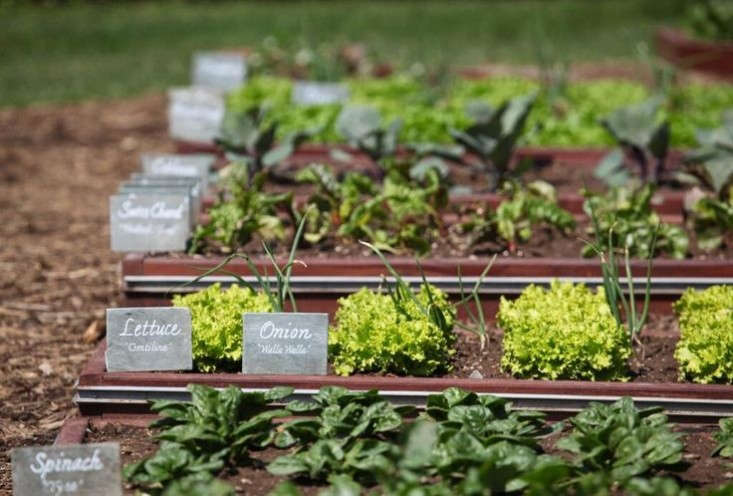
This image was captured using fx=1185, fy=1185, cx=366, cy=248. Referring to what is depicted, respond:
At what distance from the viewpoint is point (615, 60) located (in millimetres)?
12102

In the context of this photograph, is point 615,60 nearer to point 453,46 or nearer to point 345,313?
point 453,46

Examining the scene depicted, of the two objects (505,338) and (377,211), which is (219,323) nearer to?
(505,338)

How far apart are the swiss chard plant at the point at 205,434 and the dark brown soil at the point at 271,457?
5 centimetres

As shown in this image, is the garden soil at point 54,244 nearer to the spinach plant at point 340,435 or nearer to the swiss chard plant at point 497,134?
the spinach plant at point 340,435

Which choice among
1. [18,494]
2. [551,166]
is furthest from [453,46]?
[18,494]

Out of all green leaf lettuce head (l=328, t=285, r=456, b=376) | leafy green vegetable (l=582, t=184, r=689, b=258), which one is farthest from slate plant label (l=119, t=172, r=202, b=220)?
leafy green vegetable (l=582, t=184, r=689, b=258)

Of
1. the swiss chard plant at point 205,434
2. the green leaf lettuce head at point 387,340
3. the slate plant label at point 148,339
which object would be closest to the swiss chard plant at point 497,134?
the green leaf lettuce head at point 387,340

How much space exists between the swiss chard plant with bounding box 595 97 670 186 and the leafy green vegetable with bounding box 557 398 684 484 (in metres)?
2.36

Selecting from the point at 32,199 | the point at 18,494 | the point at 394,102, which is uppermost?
the point at 394,102

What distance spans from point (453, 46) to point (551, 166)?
7.51 metres

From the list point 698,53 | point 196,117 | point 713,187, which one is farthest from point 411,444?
point 698,53

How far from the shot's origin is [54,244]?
6.06 meters

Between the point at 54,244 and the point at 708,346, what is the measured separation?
11.9 ft

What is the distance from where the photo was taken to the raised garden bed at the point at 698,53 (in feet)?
31.7
